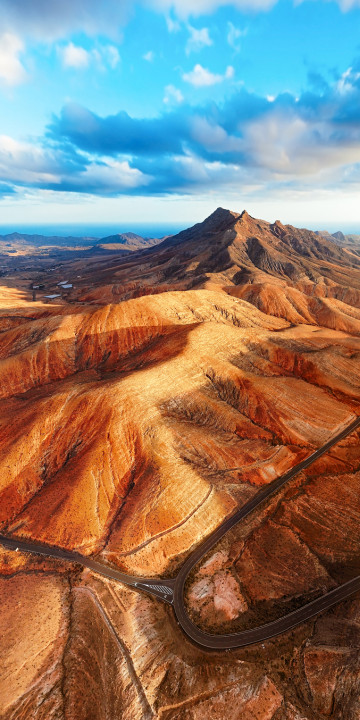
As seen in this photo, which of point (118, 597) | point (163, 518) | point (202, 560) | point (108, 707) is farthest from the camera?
point (163, 518)

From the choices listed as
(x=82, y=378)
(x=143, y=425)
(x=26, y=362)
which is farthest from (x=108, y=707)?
(x=26, y=362)

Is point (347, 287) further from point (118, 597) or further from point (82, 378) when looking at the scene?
point (118, 597)

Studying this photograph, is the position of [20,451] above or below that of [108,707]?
above

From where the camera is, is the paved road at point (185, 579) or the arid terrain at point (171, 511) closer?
→ the arid terrain at point (171, 511)

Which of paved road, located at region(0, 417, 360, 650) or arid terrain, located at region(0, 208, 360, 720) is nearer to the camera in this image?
arid terrain, located at region(0, 208, 360, 720)

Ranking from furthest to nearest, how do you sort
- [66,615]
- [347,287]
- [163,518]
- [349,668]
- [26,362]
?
[347,287]
[26,362]
[163,518]
[66,615]
[349,668]
